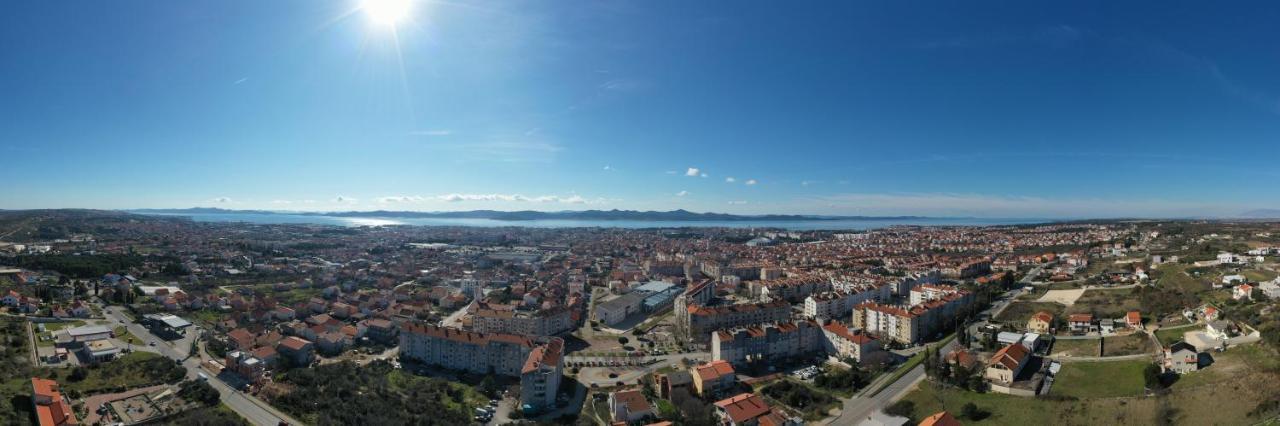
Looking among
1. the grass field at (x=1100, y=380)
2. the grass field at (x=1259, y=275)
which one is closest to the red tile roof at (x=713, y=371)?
the grass field at (x=1100, y=380)

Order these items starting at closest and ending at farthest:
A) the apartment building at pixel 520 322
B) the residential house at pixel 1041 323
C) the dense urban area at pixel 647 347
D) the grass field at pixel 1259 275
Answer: the dense urban area at pixel 647 347 → the residential house at pixel 1041 323 → the grass field at pixel 1259 275 → the apartment building at pixel 520 322

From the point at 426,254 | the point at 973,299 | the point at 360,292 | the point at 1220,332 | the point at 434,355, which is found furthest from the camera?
the point at 426,254

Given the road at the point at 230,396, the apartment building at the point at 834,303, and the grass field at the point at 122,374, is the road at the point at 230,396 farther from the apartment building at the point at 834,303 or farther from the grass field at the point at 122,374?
the apartment building at the point at 834,303

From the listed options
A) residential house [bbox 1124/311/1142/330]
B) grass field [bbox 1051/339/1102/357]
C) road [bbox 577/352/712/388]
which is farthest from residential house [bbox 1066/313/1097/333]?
road [bbox 577/352/712/388]

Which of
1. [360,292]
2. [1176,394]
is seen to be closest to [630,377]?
[1176,394]

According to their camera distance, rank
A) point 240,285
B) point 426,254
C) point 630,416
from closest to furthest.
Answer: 1. point 630,416
2. point 240,285
3. point 426,254

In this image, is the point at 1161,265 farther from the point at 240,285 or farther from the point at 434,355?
the point at 240,285
